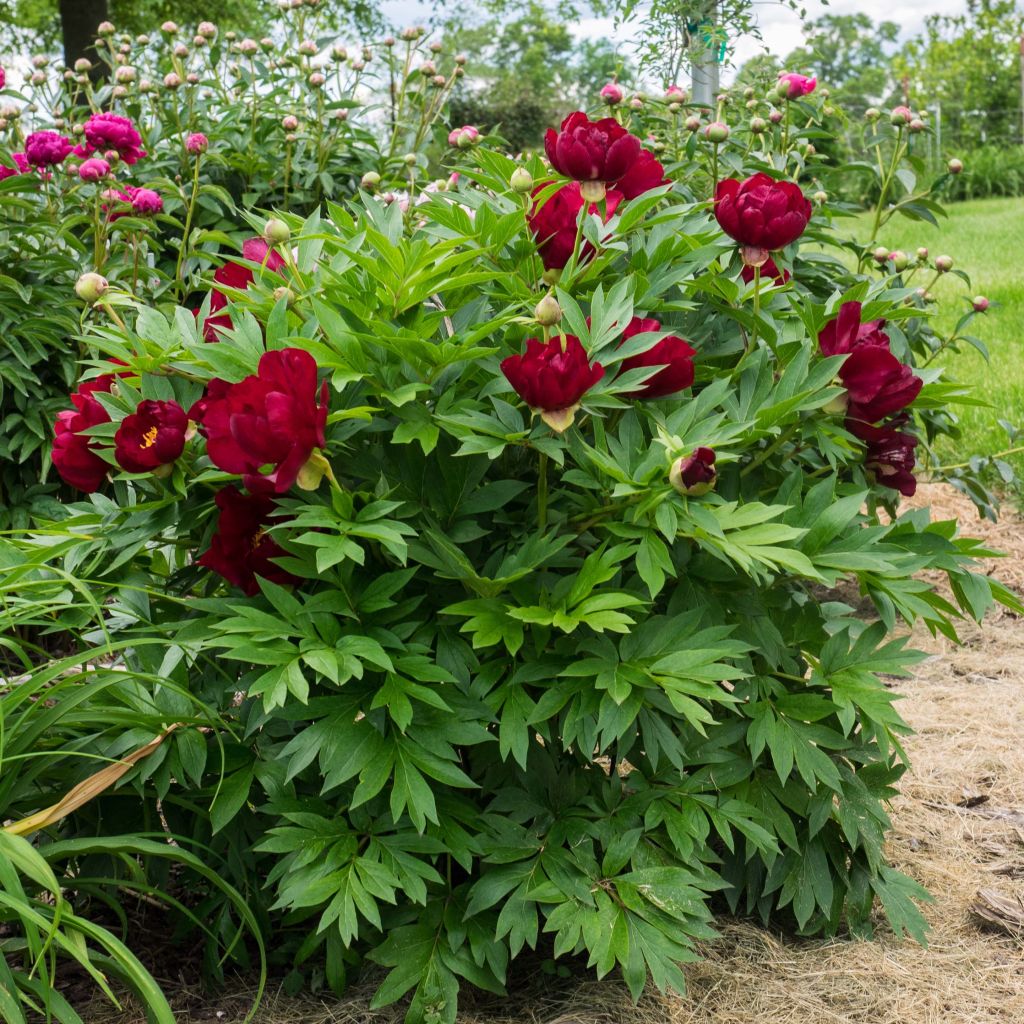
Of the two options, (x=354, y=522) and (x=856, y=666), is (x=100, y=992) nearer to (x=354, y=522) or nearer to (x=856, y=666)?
(x=354, y=522)

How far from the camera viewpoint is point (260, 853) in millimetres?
1810

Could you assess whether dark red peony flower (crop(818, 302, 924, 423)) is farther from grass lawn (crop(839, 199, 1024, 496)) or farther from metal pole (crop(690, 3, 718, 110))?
metal pole (crop(690, 3, 718, 110))

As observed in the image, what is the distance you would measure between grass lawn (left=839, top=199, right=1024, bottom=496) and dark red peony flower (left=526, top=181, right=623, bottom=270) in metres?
0.67

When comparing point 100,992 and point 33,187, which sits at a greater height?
point 33,187

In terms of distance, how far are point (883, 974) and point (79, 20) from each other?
11669mm

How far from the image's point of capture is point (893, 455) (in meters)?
1.93

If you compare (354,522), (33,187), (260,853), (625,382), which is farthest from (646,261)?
(33,187)

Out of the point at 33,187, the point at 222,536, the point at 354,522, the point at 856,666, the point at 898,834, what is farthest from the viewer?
the point at 33,187

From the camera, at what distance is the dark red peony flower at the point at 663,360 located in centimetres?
168

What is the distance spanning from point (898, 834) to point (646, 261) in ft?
4.46

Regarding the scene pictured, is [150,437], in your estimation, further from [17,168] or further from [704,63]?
[704,63]

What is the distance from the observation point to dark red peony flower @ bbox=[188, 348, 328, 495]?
1460 millimetres

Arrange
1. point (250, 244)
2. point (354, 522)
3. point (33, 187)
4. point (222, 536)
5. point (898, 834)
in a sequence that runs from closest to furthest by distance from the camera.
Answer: point (354, 522), point (222, 536), point (250, 244), point (898, 834), point (33, 187)

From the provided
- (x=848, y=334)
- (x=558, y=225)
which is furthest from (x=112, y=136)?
(x=848, y=334)
